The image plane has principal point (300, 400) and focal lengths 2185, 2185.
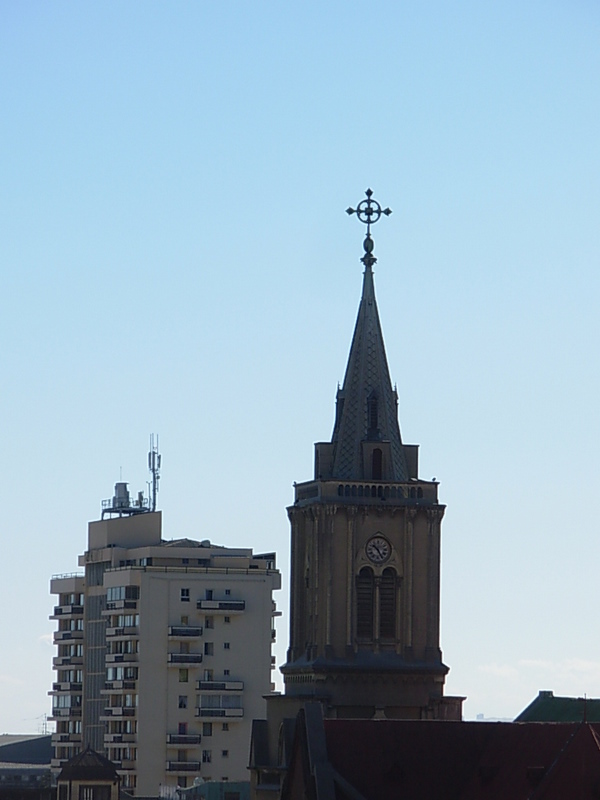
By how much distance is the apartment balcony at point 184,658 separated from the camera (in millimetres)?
187663

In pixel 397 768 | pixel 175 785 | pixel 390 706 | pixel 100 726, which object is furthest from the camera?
pixel 100 726

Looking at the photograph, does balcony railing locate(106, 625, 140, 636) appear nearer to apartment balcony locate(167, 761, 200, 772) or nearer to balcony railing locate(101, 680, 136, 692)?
balcony railing locate(101, 680, 136, 692)

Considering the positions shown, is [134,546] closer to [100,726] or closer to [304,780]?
[100,726]

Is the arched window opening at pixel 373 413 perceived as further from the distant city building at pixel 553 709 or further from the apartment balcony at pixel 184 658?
the apartment balcony at pixel 184 658

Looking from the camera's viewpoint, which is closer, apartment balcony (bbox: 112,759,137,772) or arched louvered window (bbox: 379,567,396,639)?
arched louvered window (bbox: 379,567,396,639)

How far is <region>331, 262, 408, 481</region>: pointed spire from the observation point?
115500 mm

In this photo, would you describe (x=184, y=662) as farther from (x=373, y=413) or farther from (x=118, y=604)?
(x=373, y=413)

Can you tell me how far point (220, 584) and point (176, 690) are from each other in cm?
996

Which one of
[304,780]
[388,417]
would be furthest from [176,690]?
[304,780]

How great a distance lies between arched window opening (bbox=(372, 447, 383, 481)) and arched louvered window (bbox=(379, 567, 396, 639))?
5.06 m

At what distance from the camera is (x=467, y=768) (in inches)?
3900

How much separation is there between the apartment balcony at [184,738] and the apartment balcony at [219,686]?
400cm

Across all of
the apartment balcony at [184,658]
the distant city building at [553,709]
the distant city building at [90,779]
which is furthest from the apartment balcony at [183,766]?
the distant city building at [553,709]

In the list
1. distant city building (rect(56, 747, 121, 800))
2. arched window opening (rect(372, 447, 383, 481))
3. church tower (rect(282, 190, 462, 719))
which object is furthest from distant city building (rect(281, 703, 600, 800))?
distant city building (rect(56, 747, 121, 800))
